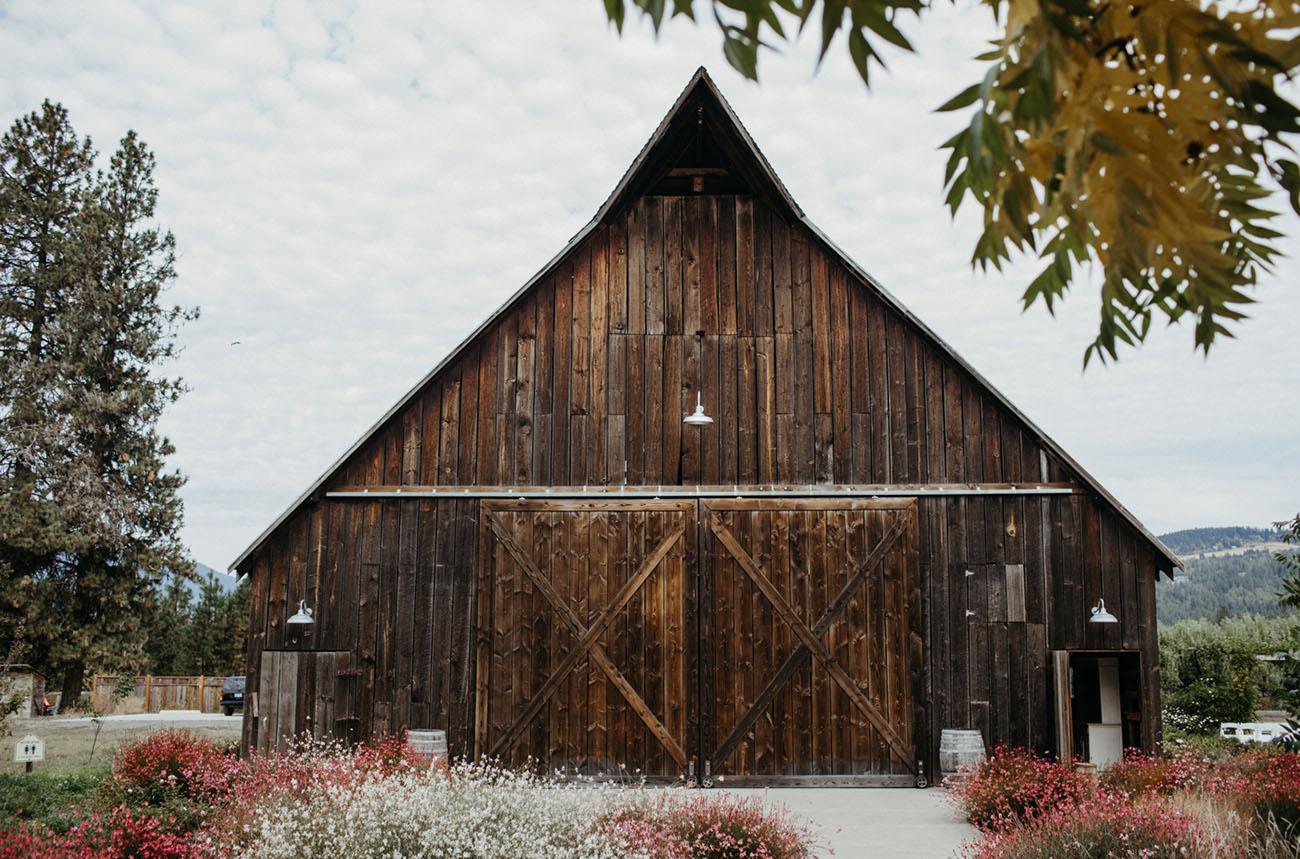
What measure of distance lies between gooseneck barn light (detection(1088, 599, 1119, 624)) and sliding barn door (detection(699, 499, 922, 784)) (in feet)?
6.54

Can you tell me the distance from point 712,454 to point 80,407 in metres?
24.1

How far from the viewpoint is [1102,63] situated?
1.81m

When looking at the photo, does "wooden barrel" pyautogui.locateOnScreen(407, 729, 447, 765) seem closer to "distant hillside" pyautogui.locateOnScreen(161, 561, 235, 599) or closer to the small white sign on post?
the small white sign on post

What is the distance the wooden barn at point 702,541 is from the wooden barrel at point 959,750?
303 millimetres


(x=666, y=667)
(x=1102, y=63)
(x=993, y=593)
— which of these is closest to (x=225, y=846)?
(x=666, y=667)

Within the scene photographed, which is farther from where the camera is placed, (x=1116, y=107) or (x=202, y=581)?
(x=202, y=581)

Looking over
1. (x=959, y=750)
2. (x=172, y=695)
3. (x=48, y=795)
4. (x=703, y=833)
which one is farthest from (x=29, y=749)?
(x=172, y=695)

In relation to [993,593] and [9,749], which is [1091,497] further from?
[9,749]

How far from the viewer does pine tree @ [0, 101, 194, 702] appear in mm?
30344

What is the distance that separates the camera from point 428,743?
12.7 metres

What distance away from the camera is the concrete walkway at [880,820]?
9.11 metres

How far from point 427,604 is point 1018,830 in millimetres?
7461

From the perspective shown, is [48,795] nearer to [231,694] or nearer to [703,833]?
[703,833]

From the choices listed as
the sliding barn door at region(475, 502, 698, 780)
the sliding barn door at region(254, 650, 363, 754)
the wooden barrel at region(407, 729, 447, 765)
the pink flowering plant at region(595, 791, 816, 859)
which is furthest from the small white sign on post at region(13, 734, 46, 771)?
the pink flowering plant at region(595, 791, 816, 859)
